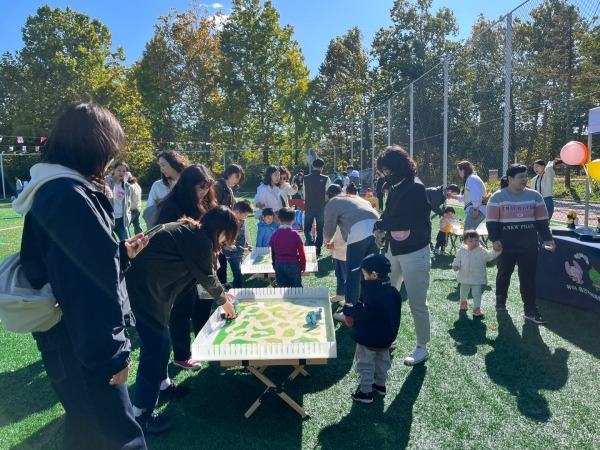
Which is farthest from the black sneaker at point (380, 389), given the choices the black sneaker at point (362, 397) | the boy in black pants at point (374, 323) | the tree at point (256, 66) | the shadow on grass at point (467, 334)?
the tree at point (256, 66)

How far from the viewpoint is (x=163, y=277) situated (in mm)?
2961

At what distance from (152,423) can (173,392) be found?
532 millimetres

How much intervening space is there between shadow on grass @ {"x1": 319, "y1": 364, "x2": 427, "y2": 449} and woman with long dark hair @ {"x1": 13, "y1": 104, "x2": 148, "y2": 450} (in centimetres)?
163

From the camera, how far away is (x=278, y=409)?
3.43 m

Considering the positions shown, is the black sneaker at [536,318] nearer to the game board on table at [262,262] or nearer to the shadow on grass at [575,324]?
the shadow on grass at [575,324]

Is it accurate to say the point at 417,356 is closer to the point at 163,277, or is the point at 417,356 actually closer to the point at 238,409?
the point at 238,409

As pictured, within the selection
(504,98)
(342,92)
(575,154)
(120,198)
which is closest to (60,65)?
(342,92)

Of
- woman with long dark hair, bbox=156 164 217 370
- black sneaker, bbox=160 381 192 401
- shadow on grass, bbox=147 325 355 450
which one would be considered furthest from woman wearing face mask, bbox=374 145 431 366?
black sneaker, bbox=160 381 192 401

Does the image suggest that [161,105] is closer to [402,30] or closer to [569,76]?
[402,30]

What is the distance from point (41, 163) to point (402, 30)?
39.3 m

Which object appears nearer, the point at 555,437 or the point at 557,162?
the point at 555,437

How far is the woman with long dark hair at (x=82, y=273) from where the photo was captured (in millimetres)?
1554

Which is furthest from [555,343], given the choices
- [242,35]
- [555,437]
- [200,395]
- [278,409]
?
[242,35]

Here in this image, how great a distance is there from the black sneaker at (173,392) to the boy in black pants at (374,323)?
53.3 inches
